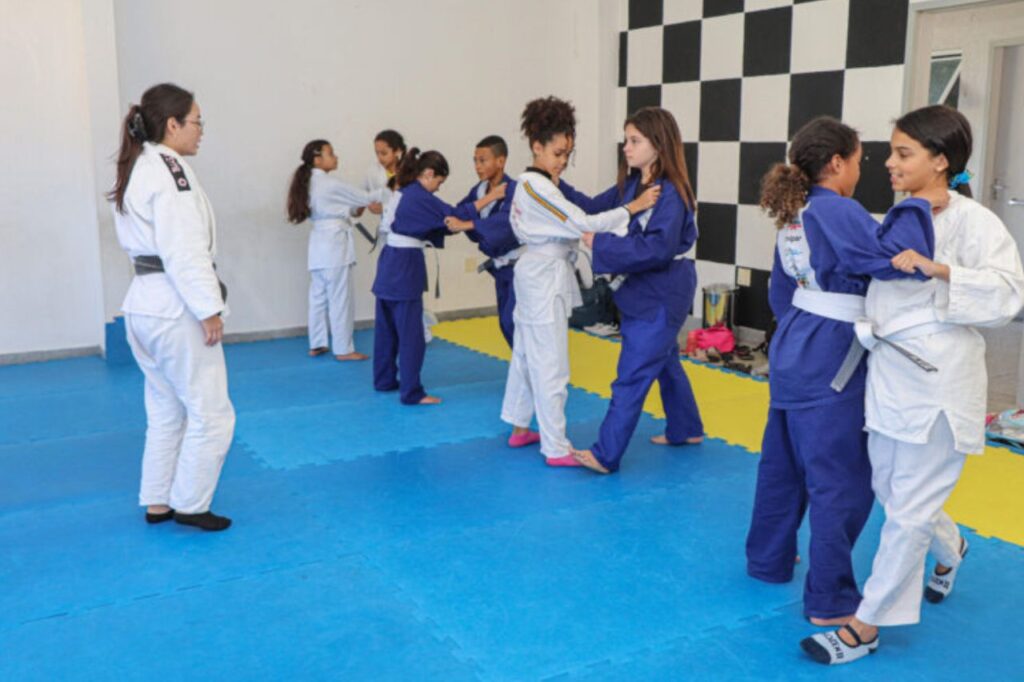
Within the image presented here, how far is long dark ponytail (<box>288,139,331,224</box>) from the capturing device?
5965 millimetres

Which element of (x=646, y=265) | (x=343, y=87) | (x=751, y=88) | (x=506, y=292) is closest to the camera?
(x=646, y=265)

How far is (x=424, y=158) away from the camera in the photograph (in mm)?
4672

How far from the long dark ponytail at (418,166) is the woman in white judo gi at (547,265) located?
2.99 ft

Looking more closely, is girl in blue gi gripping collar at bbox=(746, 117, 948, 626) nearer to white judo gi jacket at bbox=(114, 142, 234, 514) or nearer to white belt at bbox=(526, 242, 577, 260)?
white belt at bbox=(526, 242, 577, 260)

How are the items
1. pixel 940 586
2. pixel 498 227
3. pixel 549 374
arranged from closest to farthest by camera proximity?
pixel 940 586, pixel 549 374, pixel 498 227

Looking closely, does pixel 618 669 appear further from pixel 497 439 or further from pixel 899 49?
pixel 899 49

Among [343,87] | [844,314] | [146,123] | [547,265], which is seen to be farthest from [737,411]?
[343,87]

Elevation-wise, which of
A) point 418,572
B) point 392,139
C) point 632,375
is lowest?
point 418,572

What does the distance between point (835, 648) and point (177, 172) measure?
7.81 ft

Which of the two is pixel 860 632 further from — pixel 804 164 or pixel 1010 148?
pixel 1010 148

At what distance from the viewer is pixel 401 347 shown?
4898 millimetres

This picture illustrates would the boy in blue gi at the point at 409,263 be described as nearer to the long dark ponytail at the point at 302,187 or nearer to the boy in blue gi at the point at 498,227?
the boy in blue gi at the point at 498,227

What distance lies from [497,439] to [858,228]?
235 centimetres

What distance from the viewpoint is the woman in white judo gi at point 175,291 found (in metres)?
2.99
